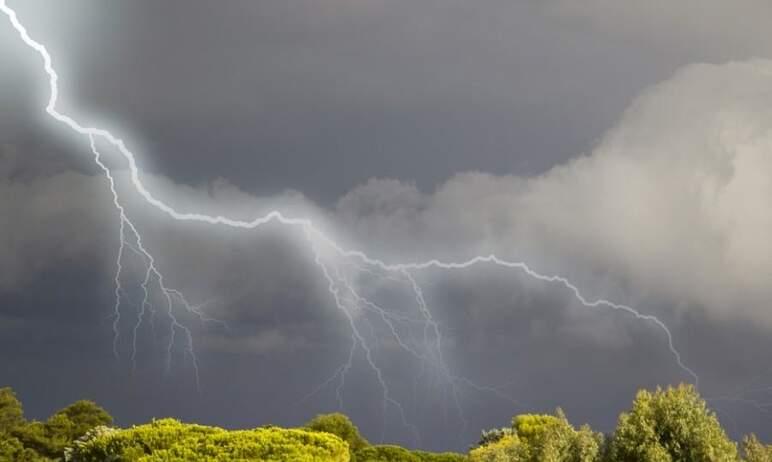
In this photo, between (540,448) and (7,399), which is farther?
(7,399)

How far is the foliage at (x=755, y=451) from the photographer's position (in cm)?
2142

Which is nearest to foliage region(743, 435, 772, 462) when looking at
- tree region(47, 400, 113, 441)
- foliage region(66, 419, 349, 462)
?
foliage region(66, 419, 349, 462)

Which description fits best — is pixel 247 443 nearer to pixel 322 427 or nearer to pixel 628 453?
pixel 628 453

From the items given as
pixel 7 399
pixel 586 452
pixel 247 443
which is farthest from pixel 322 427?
pixel 586 452

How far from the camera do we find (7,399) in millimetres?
52750

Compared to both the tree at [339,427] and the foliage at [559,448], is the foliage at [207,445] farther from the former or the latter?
the tree at [339,427]

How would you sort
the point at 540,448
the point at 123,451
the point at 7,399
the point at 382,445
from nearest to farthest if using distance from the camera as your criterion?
the point at 540,448
the point at 123,451
the point at 382,445
the point at 7,399

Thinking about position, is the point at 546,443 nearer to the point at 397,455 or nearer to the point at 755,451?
the point at 755,451

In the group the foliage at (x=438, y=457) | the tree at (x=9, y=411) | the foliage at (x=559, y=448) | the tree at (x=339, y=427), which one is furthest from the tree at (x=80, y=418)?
the foliage at (x=559, y=448)

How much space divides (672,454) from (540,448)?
3.50 meters

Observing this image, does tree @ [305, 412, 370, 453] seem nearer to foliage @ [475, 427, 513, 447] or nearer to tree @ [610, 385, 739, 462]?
foliage @ [475, 427, 513, 447]

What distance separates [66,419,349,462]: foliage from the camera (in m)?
24.7

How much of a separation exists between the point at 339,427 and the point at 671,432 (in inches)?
1164

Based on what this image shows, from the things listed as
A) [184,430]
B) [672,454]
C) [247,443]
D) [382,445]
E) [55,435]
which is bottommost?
[672,454]
